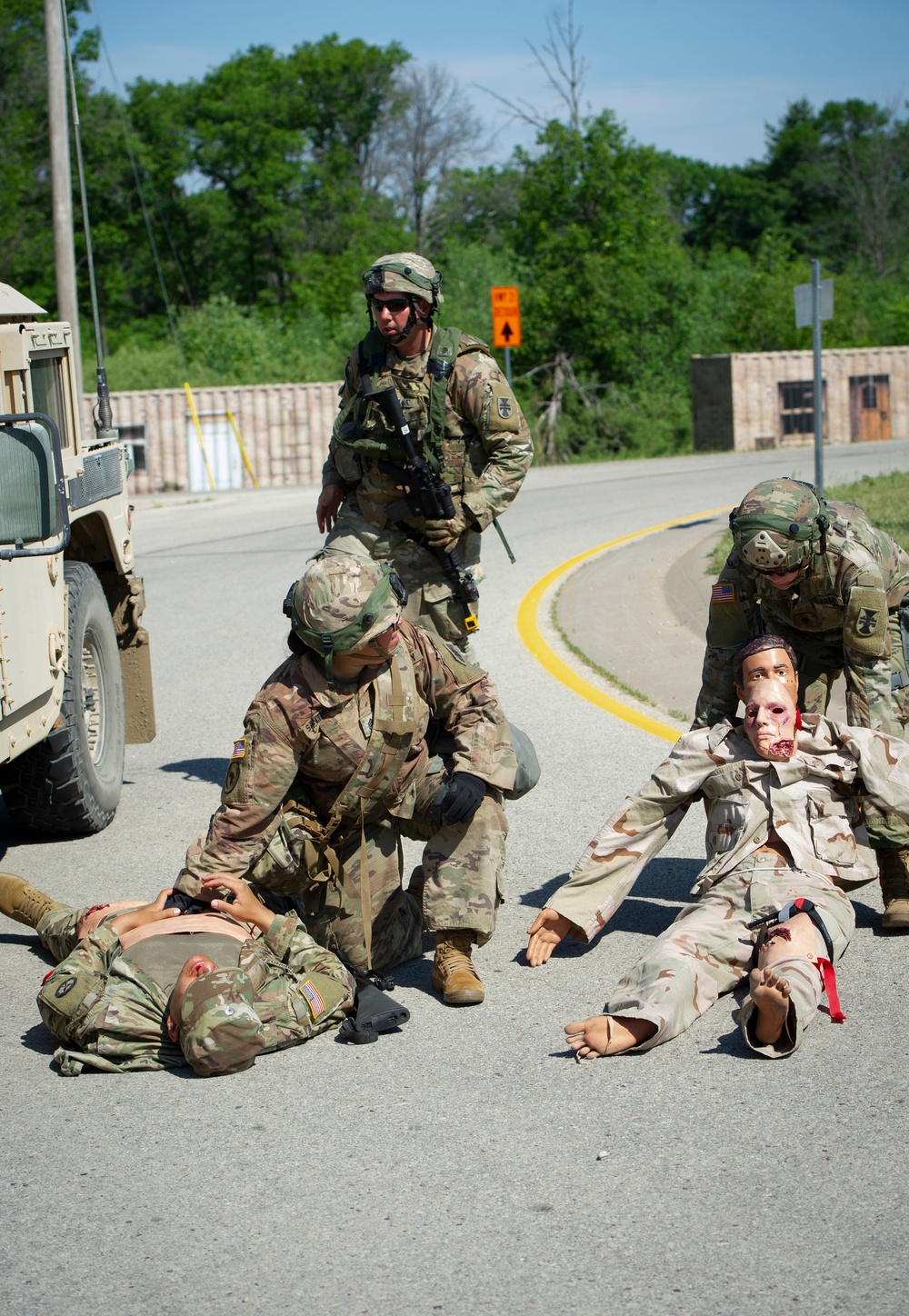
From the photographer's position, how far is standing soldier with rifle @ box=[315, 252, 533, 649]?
240 inches

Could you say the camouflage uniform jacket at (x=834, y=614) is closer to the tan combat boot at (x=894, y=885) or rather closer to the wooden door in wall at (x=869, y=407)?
the tan combat boot at (x=894, y=885)

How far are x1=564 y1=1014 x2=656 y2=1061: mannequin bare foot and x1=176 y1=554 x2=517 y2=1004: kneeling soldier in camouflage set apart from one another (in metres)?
0.47

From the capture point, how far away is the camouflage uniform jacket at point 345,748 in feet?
14.3

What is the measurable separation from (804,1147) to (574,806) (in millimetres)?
3098

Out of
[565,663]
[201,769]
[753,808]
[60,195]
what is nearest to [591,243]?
[60,195]

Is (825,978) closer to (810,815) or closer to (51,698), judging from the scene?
(810,815)

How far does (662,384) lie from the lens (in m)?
35.6

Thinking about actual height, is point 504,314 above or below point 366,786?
above

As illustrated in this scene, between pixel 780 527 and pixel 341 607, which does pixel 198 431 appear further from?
pixel 341 607

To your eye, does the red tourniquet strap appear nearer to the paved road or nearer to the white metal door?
the paved road

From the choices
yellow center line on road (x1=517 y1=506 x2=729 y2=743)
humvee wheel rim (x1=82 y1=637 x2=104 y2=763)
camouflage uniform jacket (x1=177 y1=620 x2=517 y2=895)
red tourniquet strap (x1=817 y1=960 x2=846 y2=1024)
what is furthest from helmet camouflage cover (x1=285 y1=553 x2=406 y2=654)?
yellow center line on road (x1=517 y1=506 x2=729 y2=743)

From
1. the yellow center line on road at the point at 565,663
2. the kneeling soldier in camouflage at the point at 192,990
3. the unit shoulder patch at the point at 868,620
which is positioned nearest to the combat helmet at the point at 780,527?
the unit shoulder patch at the point at 868,620

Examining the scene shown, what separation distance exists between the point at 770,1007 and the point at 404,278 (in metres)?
3.29

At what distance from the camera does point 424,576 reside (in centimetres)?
619
